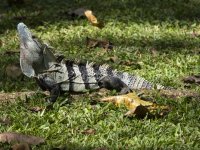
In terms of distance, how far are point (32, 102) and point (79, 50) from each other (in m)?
2.55

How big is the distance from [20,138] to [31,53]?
1372 millimetres

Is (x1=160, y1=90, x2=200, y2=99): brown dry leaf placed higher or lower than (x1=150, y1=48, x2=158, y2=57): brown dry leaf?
lower

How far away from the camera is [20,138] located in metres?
4.23

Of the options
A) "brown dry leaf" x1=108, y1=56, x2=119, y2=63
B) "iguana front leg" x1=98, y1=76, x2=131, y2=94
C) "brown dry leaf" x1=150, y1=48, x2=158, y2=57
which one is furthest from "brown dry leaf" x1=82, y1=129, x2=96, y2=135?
"brown dry leaf" x1=150, y1=48, x2=158, y2=57

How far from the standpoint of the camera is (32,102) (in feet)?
16.9

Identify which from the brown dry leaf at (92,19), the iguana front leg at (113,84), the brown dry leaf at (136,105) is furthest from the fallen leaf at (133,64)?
the brown dry leaf at (92,19)

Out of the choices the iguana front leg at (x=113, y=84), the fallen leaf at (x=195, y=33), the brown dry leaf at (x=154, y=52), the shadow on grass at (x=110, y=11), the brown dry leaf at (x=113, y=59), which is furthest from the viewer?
the shadow on grass at (x=110, y=11)

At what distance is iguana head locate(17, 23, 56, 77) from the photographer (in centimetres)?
541

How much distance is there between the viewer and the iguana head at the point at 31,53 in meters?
5.41

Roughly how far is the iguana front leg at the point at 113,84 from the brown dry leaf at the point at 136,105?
12.7 inches

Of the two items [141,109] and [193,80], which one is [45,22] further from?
[141,109]

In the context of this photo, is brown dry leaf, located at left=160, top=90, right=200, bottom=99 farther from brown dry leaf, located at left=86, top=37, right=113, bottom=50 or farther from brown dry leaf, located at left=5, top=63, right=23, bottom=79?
brown dry leaf, located at left=86, top=37, right=113, bottom=50

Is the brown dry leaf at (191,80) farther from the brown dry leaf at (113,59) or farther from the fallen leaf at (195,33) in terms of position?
the fallen leaf at (195,33)

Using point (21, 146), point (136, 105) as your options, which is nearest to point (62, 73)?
point (136, 105)
